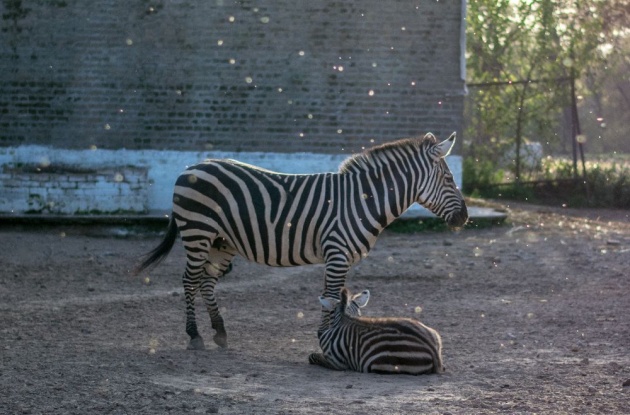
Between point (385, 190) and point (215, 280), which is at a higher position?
point (385, 190)

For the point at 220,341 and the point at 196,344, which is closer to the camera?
the point at 196,344

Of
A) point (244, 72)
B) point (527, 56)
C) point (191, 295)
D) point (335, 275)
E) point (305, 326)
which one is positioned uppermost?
point (527, 56)

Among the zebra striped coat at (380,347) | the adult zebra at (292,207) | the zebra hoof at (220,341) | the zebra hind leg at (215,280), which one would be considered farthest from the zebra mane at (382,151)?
the zebra hoof at (220,341)

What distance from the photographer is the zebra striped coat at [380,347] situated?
26.5 ft

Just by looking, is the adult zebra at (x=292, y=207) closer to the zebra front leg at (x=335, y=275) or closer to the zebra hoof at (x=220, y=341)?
the zebra hoof at (x=220, y=341)

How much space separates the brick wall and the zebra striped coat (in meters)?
10.3

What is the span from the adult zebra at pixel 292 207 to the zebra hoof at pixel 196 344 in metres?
0.01

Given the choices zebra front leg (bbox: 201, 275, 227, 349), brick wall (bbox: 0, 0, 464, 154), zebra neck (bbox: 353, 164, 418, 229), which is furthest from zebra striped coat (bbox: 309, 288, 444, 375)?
brick wall (bbox: 0, 0, 464, 154)

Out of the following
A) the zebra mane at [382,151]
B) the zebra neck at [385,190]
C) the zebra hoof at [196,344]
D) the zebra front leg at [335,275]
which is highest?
the zebra mane at [382,151]

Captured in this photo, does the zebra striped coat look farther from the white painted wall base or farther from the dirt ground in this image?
the white painted wall base

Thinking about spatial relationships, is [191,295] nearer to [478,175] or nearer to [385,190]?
[385,190]

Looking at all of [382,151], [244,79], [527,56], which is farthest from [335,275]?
[527,56]

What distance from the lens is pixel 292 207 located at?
959 cm

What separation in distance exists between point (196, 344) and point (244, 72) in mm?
9939
